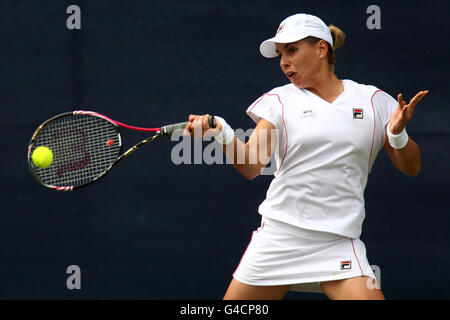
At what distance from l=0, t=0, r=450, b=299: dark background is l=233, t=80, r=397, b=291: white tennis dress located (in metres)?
1.16

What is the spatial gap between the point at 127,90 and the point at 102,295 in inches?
43.1

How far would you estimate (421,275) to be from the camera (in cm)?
381

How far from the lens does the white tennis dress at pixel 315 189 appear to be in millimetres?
2521

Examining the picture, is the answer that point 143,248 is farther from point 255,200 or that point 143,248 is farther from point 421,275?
point 421,275

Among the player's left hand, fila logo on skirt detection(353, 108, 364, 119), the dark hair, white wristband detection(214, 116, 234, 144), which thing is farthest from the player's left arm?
white wristband detection(214, 116, 234, 144)

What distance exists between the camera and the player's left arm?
8.07 feet

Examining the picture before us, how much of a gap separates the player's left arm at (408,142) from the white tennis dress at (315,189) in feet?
0.30

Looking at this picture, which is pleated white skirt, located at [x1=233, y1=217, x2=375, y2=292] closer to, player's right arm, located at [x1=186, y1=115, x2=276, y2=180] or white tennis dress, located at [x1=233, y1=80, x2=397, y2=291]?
white tennis dress, located at [x1=233, y1=80, x2=397, y2=291]

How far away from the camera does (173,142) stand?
3.74m

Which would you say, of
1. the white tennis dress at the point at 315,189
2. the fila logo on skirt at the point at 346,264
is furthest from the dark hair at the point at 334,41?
the fila logo on skirt at the point at 346,264

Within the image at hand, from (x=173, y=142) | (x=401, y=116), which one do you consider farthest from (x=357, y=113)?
(x=173, y=142)

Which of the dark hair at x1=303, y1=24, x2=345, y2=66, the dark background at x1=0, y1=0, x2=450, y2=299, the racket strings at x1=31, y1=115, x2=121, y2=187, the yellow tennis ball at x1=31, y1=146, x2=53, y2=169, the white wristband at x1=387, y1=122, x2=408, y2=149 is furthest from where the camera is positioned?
the dark background at x1=0, y1=0, x2=450, y2=299

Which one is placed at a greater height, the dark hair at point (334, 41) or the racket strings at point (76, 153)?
the dark hair at point (334, 41)

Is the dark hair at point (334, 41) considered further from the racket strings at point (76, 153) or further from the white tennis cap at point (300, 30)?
the racket strings at point (76, 153)
